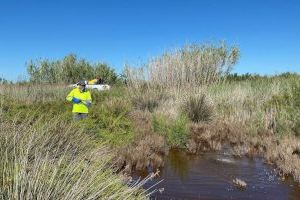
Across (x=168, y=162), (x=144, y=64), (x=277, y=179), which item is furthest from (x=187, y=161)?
(x=144, y=64)

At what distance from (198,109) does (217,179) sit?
29.1ft

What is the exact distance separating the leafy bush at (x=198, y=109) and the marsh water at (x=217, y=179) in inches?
224

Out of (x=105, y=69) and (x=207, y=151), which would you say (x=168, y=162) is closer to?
(x=207, y=151)

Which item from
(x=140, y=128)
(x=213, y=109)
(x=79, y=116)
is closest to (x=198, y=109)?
(x=213, y=109)

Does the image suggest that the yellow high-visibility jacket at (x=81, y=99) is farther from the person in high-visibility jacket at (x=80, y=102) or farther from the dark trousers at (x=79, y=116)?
the dark trousers at (x=79, y=116)

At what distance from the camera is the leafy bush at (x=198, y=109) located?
62.2 feet

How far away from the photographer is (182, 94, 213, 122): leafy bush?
746 inches

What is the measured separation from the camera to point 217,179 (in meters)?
10.2

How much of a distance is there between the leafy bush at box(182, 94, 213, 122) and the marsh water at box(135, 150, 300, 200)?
5685mm

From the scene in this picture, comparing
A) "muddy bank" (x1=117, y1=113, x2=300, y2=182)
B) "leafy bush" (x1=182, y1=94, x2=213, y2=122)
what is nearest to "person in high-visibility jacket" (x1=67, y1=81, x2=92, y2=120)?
"muddy bank" (x1=117, y1=113, x2=300, y2=182)

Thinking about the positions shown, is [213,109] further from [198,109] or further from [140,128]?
[140,128]

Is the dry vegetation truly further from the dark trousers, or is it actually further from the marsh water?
the dark trousers

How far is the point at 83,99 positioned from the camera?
14.6 m

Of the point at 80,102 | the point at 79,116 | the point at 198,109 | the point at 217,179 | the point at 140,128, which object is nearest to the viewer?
the point at 217,179
